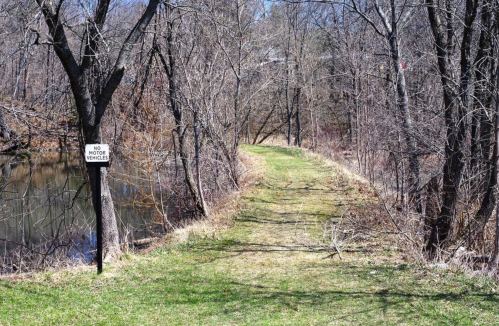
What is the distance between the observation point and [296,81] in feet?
114

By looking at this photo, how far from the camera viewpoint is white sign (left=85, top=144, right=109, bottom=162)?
262 inches

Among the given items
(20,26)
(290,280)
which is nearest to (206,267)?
(290,280)

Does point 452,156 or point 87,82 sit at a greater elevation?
point 87,82

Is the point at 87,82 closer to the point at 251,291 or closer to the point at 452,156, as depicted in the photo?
the point at 251,291

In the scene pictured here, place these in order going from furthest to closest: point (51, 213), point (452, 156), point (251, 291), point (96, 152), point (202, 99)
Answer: point (51, 213)
point (202, 99)
point (452, 156)
point (96, 152)
point (251, 291)

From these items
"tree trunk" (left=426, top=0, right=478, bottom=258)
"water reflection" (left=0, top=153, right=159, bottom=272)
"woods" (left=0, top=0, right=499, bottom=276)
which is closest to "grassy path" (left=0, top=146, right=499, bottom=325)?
"woods" (left=0, top=0, right=499, bottom=276)

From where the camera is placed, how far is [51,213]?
15.8 meters

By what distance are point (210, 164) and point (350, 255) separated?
7624 mm

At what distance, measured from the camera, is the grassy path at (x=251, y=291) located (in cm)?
534

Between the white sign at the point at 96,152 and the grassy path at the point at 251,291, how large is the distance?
1643 mm

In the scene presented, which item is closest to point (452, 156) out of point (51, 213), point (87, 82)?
point (87, 82)

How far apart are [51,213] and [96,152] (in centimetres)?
1018

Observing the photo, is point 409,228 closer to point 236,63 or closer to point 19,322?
point 19,322

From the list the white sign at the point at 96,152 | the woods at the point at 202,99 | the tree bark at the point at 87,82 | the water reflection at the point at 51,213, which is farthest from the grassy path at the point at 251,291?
the water reflection at the point at 51,213
